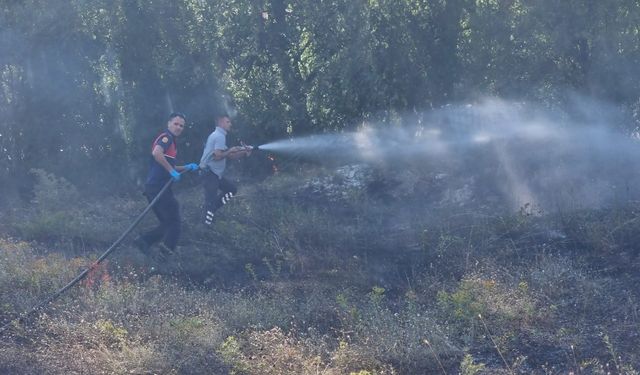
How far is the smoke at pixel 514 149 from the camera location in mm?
10305

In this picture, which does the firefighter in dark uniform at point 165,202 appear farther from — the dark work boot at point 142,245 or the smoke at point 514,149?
the smoke at point 514,149

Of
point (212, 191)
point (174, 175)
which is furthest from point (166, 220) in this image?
point (212, 191)

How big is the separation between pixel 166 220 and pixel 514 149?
14.6ft

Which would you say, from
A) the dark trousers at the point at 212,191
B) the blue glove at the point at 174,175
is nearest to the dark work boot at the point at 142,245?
the blue glove at the point at 174,175

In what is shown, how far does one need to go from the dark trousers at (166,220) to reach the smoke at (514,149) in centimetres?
231

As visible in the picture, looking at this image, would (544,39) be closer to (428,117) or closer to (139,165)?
(428,117)

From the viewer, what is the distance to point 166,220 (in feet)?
33.5

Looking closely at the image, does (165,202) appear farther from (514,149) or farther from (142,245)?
(514,149)

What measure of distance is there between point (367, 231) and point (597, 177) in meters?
2.82

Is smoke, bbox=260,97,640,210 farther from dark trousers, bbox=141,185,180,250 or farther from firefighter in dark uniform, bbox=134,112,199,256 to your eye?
dark trousers, bbox=141,185,180,250

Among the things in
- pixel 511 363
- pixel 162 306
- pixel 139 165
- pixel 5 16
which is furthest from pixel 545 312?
pixel 5 16

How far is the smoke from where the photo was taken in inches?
406

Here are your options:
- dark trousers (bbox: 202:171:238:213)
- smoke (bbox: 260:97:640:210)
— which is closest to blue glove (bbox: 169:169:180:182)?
dark trousers (bbox: 202:171:238:213)

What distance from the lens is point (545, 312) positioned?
7055 millimetres
